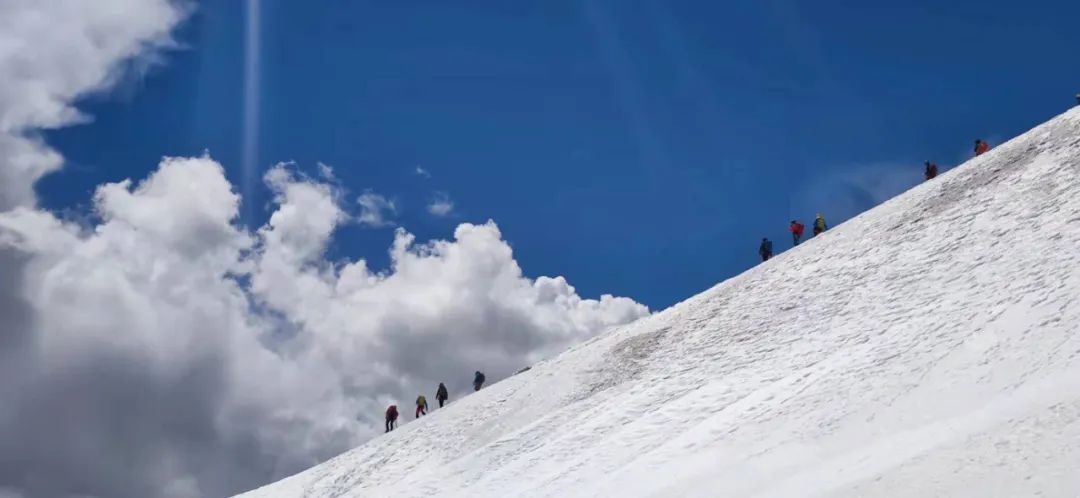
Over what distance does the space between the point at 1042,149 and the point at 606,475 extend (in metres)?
20.4

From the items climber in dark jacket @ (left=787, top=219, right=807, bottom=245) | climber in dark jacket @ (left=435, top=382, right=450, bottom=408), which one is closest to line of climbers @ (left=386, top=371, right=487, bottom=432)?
climber in dark jacket @ (left=435, top=382, right=450, bottom=408)

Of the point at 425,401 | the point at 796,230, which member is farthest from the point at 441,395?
the point at 796,230

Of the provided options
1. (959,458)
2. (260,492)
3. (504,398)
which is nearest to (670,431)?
(959,458)

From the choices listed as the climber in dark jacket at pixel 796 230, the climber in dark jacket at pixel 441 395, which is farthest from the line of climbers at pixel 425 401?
the climber in dark jacket at pixel 796 230

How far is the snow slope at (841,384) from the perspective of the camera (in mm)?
18938

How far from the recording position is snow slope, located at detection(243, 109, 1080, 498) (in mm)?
18938

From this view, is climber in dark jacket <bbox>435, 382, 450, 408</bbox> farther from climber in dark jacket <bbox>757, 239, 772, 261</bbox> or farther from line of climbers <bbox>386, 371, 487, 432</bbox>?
climber in dark jacket <bbox>757, 239, 772, 261</bbox>

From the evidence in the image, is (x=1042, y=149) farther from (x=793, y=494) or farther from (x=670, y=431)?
(x=793, y=494)

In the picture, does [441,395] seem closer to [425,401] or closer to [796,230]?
[425,401]

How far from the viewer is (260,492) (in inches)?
1577

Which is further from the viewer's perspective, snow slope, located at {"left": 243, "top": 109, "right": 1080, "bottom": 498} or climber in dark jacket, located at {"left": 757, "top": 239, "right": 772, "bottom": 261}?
climber in dark jacket, located at {"left": 757, "top": 239, "right": 772, "bottom": 261}

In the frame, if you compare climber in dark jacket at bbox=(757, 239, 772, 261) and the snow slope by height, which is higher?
climber in dark jacket at bbox=(757, 239, 772, 261)

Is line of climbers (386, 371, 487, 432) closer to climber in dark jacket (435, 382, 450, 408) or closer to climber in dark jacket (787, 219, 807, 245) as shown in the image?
climber in dark jacket (435, 382, 450, 408)

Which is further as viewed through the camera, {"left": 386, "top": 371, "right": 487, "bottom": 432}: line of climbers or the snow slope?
{"left": 386, "top": 371, "right": 487, "bottom": 432}: line of climbers
